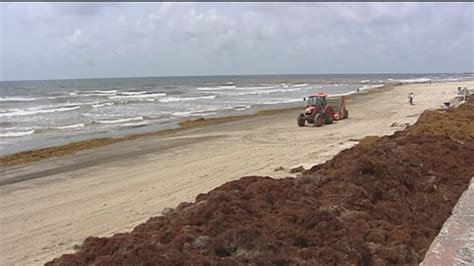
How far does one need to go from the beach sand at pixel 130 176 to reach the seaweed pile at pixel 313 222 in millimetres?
2634

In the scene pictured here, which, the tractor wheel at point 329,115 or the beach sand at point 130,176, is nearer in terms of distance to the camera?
the beach sand at point 130,176

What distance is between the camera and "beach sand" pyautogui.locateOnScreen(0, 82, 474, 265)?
9.17 m

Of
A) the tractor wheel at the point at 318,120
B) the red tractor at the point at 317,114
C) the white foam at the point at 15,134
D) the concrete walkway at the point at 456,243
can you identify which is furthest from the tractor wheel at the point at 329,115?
the concrete walkway at the point at 456,243

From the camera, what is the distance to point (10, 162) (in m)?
17.9

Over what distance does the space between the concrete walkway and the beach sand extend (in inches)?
218

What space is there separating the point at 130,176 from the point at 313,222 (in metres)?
8.84

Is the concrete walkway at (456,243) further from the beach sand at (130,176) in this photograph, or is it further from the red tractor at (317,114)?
the red tractor at (317,114)

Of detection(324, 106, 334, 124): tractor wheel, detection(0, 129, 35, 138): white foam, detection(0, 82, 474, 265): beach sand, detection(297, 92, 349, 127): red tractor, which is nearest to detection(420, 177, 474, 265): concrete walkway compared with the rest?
detection(0, 82, 474, 265): beach sand

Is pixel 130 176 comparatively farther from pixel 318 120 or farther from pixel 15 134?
pixel 15 134

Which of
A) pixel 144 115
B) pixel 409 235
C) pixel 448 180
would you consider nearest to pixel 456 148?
pixel 448 180

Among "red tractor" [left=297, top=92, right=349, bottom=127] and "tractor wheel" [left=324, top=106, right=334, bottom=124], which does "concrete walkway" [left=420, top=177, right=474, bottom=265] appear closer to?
"red tractor" [left=297, top=92, right=349, bottom=127]

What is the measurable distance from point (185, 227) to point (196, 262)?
1.13 m

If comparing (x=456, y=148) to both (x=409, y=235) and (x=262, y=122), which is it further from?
(x=262, y=122)

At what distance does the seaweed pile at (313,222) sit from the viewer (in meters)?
5.36
